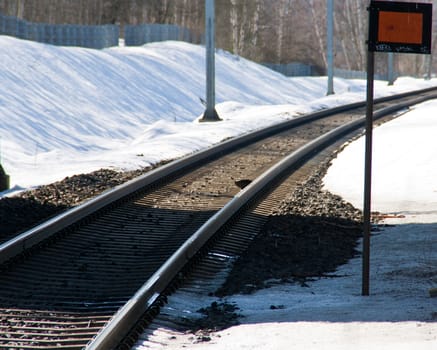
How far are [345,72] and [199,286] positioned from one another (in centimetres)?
7502

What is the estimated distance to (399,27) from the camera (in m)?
7.02

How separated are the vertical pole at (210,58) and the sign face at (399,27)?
20.3 metres

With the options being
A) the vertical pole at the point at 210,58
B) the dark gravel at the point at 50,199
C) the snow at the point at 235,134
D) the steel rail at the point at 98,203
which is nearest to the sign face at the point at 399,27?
the snow at the point at 235,134

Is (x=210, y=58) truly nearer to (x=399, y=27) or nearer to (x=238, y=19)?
(x=399, y=27)

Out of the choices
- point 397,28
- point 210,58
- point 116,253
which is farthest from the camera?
point 210,58

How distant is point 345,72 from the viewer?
80.9 m

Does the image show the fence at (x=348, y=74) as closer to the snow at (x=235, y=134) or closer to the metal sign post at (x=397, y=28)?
the snow at (x=235, y=134)

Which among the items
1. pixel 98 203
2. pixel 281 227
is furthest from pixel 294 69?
pixel 281 227

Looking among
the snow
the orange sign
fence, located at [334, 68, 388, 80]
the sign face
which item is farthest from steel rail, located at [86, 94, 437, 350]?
fence, located at [334, 68, 388, 80]

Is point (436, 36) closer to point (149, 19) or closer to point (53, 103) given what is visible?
point (149, 19)

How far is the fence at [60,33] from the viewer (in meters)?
39.8

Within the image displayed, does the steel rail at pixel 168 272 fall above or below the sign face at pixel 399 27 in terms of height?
below

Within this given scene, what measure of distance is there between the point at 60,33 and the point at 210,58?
724 inches

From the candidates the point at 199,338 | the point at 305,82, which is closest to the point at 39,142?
the point at 199,338
